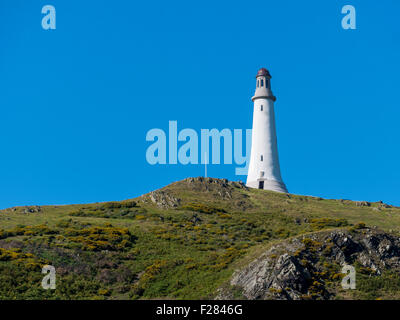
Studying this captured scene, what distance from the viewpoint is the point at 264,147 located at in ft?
275

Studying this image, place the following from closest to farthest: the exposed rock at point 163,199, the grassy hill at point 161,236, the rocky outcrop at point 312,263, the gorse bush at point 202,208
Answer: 1. the rocky outcrop at point 312,263
2. the grassy hill at point 161,236
3. the gorse bush at point 202,208
4. the exposed rock at point 163,199

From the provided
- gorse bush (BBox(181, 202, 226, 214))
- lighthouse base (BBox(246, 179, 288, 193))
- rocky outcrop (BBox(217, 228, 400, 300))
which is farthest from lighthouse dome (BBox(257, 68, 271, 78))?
rocky outcrop (BBox(217, 228, 400, 300))

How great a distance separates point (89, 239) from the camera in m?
45.0

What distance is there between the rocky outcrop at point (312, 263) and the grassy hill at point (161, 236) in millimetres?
2018

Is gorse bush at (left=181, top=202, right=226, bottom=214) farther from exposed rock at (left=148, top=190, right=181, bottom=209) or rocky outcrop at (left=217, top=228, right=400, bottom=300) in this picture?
rocky outcrop at (left=217, top=228, right=400, bottom=300)

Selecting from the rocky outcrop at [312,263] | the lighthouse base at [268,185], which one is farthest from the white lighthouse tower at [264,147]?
the rocky outcrop at [312,263]

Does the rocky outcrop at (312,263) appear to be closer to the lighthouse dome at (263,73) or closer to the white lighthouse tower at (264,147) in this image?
the white lighthouse tower at (264,147)

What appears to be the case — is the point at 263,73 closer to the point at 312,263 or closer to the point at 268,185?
the point at 268,185

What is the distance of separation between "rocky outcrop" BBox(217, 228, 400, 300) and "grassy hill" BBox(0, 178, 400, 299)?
2018mm

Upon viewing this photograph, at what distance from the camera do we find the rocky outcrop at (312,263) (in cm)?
3109

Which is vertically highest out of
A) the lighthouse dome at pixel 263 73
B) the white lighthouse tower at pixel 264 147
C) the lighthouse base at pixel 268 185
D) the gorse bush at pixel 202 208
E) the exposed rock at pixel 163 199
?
the lighthouse dome at pixel 263 73

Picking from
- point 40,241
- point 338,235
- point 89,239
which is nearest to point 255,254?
point 338,235

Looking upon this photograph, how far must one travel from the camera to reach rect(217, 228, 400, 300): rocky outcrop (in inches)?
1224
